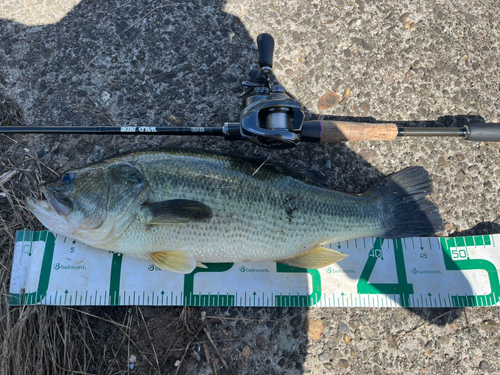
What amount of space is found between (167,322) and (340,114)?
2.61 meters

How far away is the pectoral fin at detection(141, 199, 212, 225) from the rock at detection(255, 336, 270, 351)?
1.20 m

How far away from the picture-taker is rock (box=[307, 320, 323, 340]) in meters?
2.57

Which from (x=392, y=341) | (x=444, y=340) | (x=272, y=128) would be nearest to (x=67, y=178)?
(x=272, y=128)

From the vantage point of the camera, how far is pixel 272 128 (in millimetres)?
2172

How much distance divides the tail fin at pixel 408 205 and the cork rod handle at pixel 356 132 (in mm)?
386

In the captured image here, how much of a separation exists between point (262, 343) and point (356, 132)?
6.83 feet

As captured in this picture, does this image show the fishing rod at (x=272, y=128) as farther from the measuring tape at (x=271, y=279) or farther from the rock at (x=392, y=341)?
the rock at (x=392, y=341)

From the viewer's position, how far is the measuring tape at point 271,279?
8.14 feet

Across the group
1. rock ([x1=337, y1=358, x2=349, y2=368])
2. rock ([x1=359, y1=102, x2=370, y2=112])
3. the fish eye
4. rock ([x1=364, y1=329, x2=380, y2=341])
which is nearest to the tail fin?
rock ([x1=359, y1=102, x2=370, y2=112])

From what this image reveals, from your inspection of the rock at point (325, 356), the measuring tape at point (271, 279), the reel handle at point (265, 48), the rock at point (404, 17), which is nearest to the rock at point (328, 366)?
the rock at point (325, 356)

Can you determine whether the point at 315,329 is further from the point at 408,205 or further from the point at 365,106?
the point at 365,106

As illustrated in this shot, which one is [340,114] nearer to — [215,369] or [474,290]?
[474,290]

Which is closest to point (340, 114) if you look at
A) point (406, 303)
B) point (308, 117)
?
point (308, 117)

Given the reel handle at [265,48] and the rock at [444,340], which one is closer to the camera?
the reel handle at [265,48]
